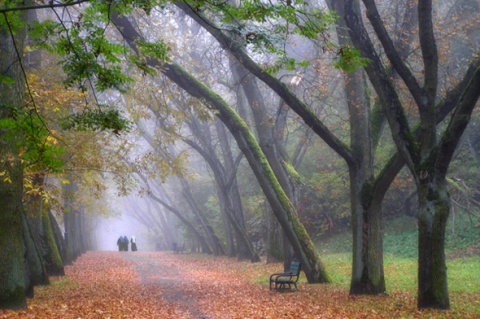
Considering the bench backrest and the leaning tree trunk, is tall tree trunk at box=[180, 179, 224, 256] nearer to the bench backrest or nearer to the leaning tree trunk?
the bench backrest

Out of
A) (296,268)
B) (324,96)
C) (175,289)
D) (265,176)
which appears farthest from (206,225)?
(296,268)

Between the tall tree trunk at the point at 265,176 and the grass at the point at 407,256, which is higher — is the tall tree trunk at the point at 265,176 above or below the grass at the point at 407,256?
above

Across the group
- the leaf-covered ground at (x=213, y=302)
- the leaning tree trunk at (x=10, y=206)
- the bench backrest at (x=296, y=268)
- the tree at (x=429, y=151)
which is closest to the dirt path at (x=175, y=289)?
the leaf-covered ground at (x=213, y=302)

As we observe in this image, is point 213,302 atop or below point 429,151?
below

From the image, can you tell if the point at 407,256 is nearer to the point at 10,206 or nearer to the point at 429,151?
the point at 429,151

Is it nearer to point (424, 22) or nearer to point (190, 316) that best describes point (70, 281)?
→ point (190, 316)

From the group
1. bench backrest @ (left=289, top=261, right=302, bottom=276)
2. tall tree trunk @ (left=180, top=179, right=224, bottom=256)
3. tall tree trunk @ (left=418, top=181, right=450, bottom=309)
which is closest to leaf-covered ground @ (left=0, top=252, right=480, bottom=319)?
tall tree trunk @ (left=418, top=181, right=450, bottom=309)

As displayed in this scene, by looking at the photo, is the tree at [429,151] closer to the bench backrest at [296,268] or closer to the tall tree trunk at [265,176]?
the bench backrest at [296,268]

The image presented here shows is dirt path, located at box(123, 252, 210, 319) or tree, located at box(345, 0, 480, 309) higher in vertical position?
tree, located at box(345, 0, 480, 309)

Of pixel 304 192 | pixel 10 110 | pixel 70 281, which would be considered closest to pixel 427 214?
pixel 10 110

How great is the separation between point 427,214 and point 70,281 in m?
11.5

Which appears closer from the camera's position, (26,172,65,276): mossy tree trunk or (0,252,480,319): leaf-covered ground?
(0,252,480,319): leaf-covered ground

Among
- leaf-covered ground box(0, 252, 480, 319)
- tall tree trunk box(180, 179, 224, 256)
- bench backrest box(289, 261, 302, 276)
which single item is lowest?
leaf-covered ground box(0, 252, 480, 319)

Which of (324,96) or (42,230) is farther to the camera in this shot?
(42,230)
